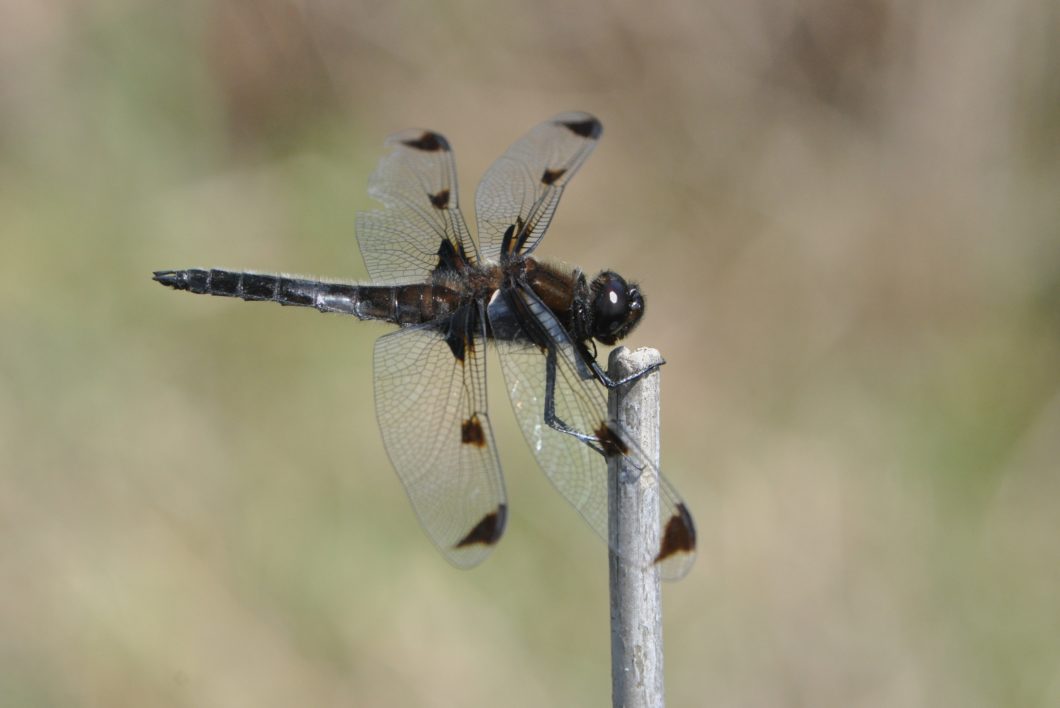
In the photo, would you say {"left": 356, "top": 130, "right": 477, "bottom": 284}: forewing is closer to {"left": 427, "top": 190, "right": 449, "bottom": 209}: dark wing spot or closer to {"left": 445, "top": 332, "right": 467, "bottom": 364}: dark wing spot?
{"left": 427, "top": 190, "right": 449, "bottom": 209}: dark wing spot

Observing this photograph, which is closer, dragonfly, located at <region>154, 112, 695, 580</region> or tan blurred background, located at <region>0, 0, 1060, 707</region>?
dragonfly, located at <region>154, 112, 695, 580</region>

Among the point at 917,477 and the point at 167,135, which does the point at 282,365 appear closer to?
the point at 167,135

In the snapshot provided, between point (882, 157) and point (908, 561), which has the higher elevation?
point (882, 157)

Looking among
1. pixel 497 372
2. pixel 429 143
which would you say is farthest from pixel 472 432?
pixel 497 372

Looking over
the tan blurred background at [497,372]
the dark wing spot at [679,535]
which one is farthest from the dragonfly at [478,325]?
the tan blurred background at [497,372]

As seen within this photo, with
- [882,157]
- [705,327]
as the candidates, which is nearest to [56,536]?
[705,327]

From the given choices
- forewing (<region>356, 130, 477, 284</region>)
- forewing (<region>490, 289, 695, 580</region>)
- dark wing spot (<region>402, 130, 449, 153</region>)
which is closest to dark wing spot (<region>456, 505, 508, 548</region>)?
forewing (<region>490, 289, 695, 580</region>)
